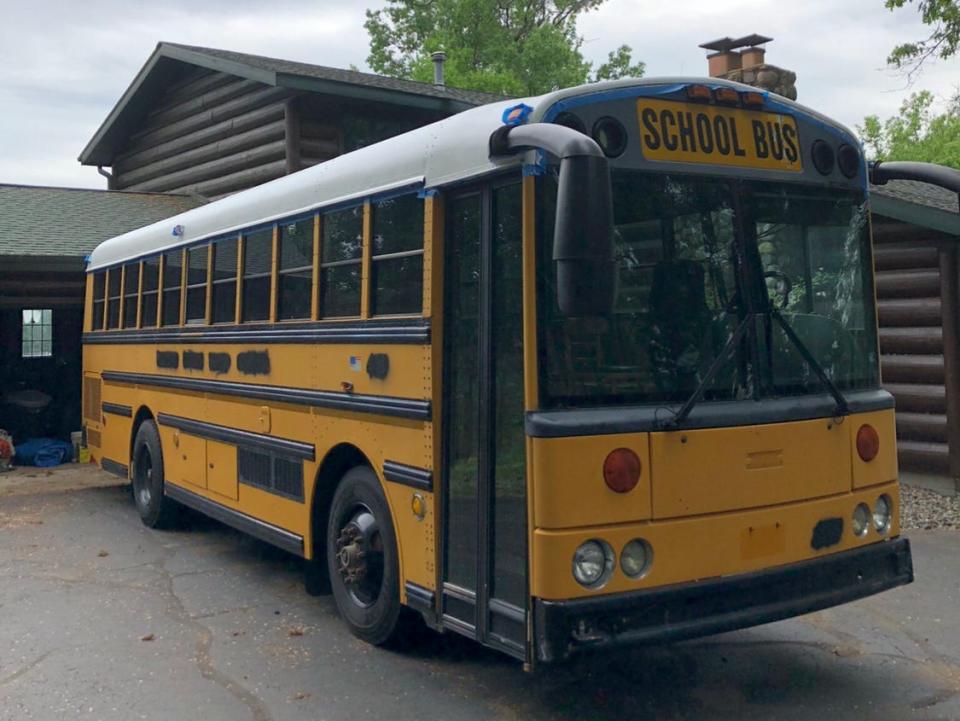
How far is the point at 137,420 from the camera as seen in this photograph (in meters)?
9.25

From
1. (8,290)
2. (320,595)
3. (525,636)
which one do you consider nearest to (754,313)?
(525,636)

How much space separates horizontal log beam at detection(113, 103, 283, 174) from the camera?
14.5 metres

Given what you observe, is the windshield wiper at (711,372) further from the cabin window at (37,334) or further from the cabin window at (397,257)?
the cabin window at (37,334)

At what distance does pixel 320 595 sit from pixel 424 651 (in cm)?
135

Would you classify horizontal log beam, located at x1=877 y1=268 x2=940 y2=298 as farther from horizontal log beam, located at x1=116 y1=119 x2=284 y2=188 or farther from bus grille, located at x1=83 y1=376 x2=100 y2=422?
horizontal log beam, located at x1=116 y1=119 x2=284 y2=188

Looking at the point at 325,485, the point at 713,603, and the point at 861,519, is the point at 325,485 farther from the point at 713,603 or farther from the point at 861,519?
the point at 861,519

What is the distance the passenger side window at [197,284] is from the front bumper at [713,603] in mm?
4530

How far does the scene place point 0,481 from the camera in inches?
469

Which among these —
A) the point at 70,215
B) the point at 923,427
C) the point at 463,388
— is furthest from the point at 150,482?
the point at 70,215

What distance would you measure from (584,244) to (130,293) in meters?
6.83

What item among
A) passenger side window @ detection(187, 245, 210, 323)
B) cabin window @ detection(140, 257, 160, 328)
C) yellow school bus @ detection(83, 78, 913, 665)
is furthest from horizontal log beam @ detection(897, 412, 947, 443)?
cabin window @ detection(140, 257, 160, 328)

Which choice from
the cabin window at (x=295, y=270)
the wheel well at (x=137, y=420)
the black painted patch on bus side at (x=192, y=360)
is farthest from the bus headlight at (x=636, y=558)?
the wheel well at (x=137, y=420)

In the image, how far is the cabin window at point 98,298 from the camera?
1023 centimetres

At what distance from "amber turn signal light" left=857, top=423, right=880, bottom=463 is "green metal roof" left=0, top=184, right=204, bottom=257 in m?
10.1
